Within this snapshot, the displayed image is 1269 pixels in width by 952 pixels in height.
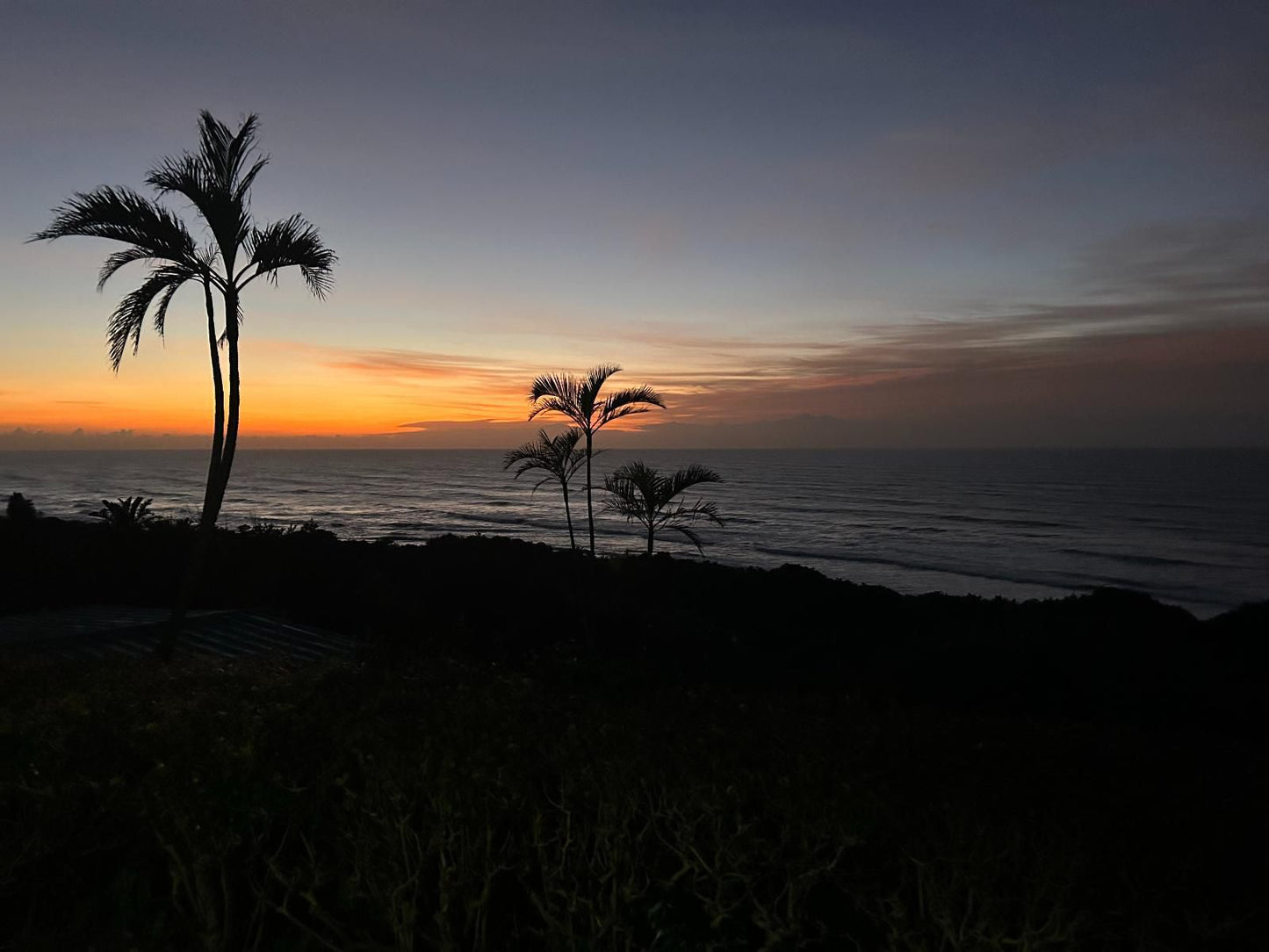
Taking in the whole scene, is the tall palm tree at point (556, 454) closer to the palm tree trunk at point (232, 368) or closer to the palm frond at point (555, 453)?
the palm frond at point (555, 453)

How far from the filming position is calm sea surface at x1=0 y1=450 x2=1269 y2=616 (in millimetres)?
36469

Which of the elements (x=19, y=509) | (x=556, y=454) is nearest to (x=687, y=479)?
(x=556, y=454)

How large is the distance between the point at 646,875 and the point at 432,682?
17.1ft

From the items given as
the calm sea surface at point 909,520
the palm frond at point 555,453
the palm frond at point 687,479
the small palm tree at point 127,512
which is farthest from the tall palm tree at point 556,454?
the calm sea surface at point 909,520

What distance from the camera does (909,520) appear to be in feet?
192

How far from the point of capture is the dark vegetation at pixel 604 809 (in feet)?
10.6

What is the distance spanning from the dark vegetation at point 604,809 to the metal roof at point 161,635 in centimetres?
61

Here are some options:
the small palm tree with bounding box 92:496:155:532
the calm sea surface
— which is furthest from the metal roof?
the calm sea surface

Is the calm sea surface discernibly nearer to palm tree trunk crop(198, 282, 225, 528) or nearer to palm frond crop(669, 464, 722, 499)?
palm frond crop(669, 464, 722, 499)

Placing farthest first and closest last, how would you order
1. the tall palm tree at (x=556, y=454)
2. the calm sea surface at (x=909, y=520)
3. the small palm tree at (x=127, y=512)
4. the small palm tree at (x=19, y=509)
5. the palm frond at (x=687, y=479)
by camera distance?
the calm sea surface at (x=909, y=520)
the small palm tree at (x=19, y=509)
the palm frond at (x=687, y=479)
the small palm tree at (x=127, y=512)
the tall palm tree at (x=556, y=454)

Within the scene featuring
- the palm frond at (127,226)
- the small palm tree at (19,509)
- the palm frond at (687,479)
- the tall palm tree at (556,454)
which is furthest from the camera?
the small palm tree at (19,509)

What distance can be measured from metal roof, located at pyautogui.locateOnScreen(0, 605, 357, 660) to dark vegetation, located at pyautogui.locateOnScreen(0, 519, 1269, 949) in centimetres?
61

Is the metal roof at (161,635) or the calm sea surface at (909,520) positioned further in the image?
the calm sea surface at (909,520)

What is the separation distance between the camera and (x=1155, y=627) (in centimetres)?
1641
